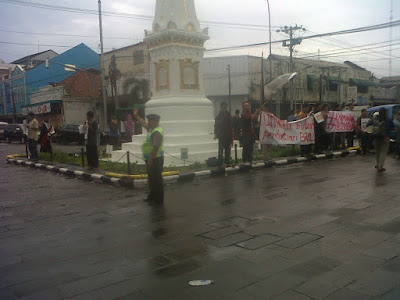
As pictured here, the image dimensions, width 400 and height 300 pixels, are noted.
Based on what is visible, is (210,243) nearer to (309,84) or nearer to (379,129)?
(379,129)

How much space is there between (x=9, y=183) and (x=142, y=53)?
31574 mm

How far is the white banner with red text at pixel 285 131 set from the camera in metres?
12.5

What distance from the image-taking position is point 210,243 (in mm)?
4691

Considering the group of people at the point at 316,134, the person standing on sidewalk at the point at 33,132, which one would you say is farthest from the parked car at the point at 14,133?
the group of people at the point at 316,134

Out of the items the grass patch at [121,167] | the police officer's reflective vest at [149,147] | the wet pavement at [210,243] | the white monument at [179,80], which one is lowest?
the wet pavement at [210,243]

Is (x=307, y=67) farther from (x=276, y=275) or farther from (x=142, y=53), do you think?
(x=276, y=275)

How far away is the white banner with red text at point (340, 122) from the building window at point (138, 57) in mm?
28852

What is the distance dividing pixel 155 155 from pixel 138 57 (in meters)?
35.6

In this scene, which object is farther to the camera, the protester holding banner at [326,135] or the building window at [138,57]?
the building window at [138,57]

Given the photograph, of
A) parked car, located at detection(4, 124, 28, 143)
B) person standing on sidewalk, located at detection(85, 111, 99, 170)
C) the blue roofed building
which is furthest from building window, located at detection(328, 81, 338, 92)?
person standing on sidewalk, located at detection(85, 111, 99, 170)

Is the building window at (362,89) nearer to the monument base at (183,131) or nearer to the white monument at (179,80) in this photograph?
the white monument at (179,80)

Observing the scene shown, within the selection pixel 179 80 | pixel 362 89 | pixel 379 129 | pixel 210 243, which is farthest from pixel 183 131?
pixel 362 89

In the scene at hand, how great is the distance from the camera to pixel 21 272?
4.00m

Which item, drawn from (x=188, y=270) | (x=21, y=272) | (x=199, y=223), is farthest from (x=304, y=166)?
(x=21, y=272)
